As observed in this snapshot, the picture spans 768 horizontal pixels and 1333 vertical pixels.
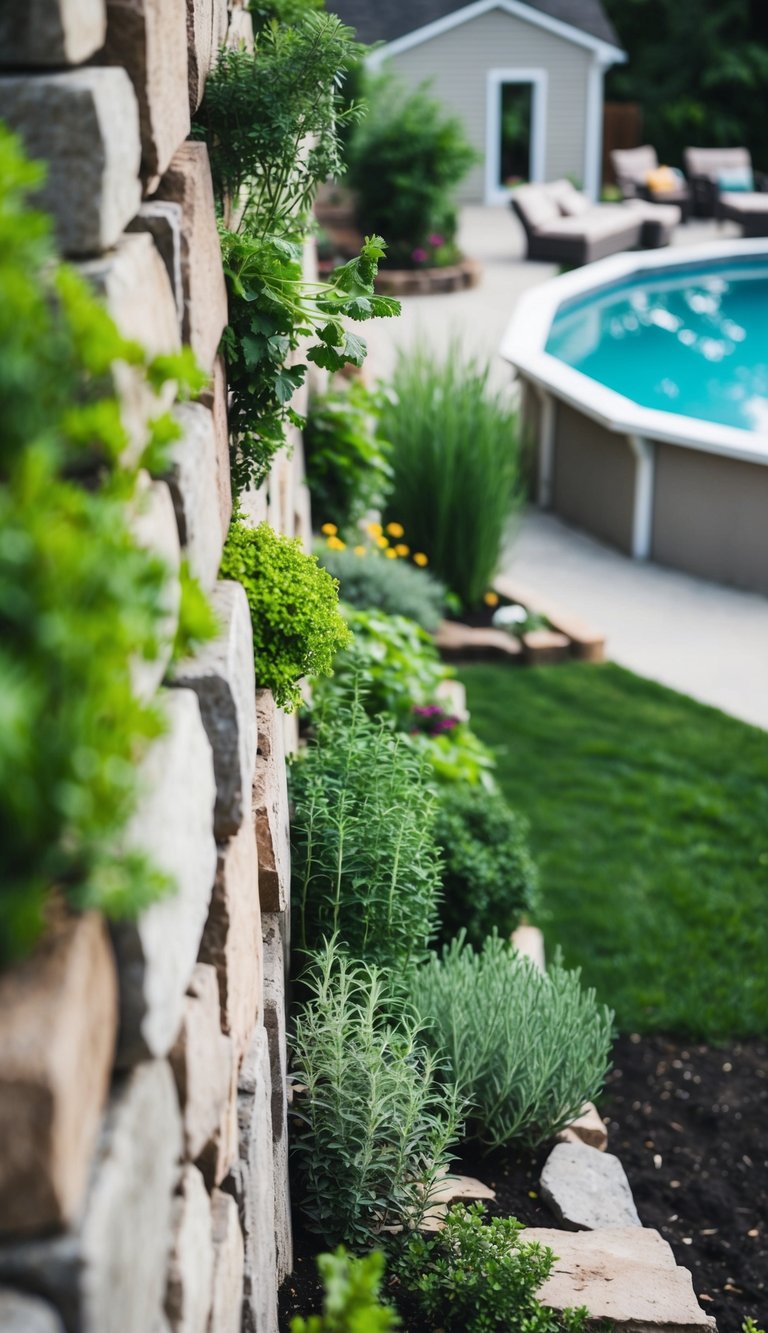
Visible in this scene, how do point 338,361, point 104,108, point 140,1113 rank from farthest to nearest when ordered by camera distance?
point 338,361 → point 104,108 → point 140,1113

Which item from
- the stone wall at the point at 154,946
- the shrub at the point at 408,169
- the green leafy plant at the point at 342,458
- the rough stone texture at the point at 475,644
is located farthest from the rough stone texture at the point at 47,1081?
the shrub at the point at 408,169

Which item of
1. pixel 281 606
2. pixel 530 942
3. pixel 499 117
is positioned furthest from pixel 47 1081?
pixel 499 117

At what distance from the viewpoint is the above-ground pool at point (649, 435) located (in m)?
6.90

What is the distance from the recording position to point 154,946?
3.54 ft

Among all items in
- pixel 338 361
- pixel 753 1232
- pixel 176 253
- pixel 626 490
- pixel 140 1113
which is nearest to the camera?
pixel 140 1113

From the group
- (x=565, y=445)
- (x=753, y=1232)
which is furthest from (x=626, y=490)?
(x=753, y=1232)

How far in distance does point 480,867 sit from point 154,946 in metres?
2.42

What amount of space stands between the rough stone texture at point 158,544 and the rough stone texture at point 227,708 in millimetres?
60

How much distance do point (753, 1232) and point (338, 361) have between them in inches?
85.7

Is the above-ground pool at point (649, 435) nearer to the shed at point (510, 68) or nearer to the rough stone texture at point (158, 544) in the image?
the rough stone texture at point (158, 544)

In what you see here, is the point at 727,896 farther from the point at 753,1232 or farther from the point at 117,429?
the point at 117,429

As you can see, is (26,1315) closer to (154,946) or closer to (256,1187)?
(154,946)

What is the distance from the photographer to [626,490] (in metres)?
7.39

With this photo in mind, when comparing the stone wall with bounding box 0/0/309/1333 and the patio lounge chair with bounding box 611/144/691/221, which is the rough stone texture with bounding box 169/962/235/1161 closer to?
the stone wall with bounding box 0/0/309/1333
